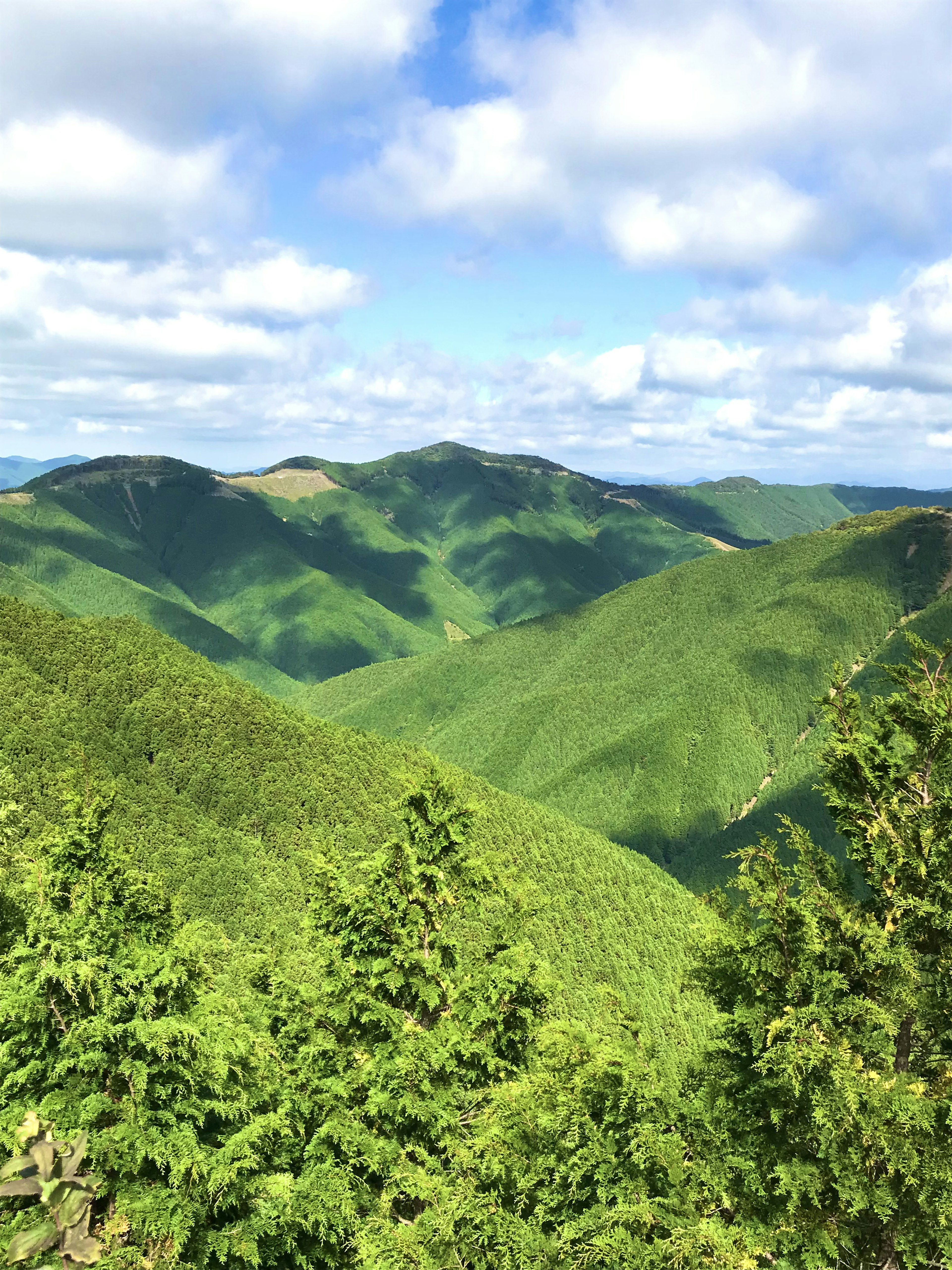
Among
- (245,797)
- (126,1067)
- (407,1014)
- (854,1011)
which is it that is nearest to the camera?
(854,1011)

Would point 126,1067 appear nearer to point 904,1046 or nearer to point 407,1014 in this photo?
point 407,1014

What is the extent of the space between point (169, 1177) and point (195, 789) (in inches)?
3738

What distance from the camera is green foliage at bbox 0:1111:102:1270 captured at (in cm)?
674

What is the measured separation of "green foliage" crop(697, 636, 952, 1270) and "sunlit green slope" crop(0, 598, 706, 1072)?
187ft

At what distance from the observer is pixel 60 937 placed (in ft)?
77.0

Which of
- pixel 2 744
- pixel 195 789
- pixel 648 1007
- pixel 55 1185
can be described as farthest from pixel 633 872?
pixel 55 1185

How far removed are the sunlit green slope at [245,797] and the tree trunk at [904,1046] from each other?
193 feet

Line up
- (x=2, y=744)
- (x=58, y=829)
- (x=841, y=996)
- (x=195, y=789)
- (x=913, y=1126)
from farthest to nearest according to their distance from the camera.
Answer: (x=195, y=789), (x=2, y=744), (x=58, y=829), (x=841, y=996), (x=913, y=1126)

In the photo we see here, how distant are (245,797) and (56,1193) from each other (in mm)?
112203

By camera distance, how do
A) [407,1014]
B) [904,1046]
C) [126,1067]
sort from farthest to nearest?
1. [407,1014]
2. [904,1046]
3. [126,1067]

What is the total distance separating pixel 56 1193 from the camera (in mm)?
7117

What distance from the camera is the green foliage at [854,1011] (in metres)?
20.5

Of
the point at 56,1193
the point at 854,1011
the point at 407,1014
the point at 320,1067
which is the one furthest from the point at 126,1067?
the point at 854,1011

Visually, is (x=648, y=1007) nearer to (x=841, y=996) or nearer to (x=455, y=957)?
(x=455, y=957)
